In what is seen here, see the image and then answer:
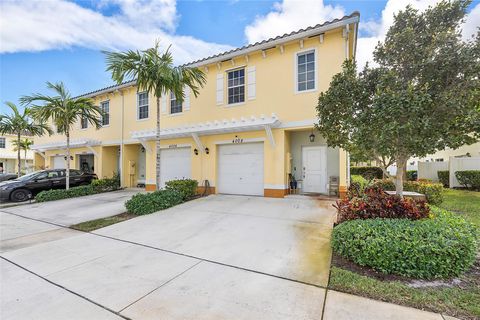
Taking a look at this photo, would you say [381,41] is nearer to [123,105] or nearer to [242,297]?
[242,297]

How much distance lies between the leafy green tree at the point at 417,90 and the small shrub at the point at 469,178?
35.6ft

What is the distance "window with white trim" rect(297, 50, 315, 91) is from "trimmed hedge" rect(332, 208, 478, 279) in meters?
6.67

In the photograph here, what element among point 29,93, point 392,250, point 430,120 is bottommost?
point 392,250

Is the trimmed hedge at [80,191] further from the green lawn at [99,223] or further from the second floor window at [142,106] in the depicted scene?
the green lawn at [99,223]

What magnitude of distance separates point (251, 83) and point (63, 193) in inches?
432

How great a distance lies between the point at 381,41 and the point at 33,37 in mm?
12397

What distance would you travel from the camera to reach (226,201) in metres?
9.09

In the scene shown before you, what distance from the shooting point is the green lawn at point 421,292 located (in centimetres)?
259

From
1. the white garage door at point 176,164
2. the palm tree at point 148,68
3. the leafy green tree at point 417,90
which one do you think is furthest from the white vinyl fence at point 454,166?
the palm tree at point 148,68

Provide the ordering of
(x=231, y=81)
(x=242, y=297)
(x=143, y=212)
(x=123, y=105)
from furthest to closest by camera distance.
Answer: (x=123, y=105) → (x=231, y=81) → (x=143, y=212) → (x=242, y=297)

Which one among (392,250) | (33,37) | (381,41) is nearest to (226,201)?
(392,250)

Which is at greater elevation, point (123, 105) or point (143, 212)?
point (123, 105)

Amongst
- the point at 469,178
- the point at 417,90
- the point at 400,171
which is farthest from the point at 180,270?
the point at 469,178

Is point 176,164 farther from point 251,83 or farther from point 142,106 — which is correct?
point 251,83
